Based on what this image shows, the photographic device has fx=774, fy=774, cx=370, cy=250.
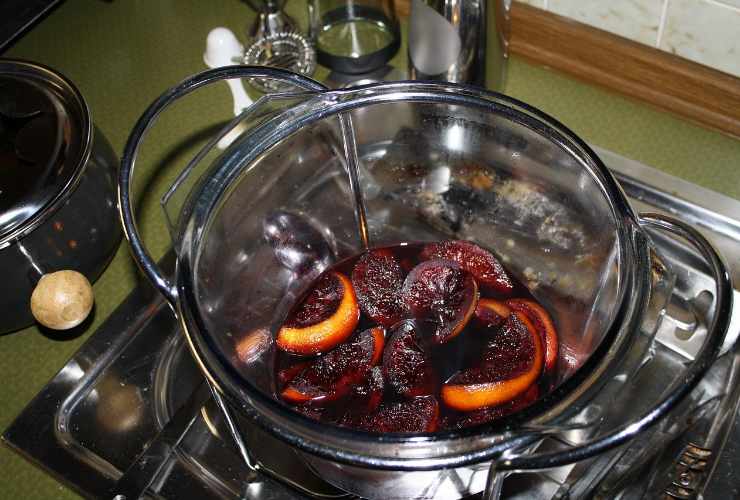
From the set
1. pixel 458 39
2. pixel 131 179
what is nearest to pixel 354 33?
pixel 458 39

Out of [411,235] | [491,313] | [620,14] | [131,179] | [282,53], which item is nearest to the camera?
[131,179]

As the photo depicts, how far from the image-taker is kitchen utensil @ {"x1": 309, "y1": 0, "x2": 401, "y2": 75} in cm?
102

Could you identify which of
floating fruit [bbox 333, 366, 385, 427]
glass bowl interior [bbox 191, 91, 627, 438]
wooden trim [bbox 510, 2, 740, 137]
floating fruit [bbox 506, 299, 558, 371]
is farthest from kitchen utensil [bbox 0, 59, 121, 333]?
wooden trim [bbox 510, 2, 740, 137]

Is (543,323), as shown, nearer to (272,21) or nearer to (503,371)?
(503,371)

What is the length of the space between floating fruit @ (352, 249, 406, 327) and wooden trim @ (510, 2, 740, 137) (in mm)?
422

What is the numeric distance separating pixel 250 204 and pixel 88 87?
49 cm

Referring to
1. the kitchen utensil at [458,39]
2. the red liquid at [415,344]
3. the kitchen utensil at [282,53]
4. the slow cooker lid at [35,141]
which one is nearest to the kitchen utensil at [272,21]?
the kitchen utensil at [282,53]

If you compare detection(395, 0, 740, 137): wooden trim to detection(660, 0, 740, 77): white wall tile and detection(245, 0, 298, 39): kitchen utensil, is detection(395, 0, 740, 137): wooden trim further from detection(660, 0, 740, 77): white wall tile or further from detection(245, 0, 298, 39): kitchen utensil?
detection(245, 0, 298, 39): kitchen utensil

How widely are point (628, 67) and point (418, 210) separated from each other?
35cm

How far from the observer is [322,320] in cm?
69

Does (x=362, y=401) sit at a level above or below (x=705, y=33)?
below

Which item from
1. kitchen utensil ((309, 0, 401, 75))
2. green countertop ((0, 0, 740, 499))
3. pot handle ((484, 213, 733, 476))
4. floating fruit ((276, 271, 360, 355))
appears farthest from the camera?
kitchen utensil ((309, 0, 401, 75))

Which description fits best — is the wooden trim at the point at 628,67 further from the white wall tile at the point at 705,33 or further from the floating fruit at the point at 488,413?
the floating fruit at the point at 488,413

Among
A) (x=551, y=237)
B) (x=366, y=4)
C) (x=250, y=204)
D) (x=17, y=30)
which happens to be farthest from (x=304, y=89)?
(x=17, y=30)
